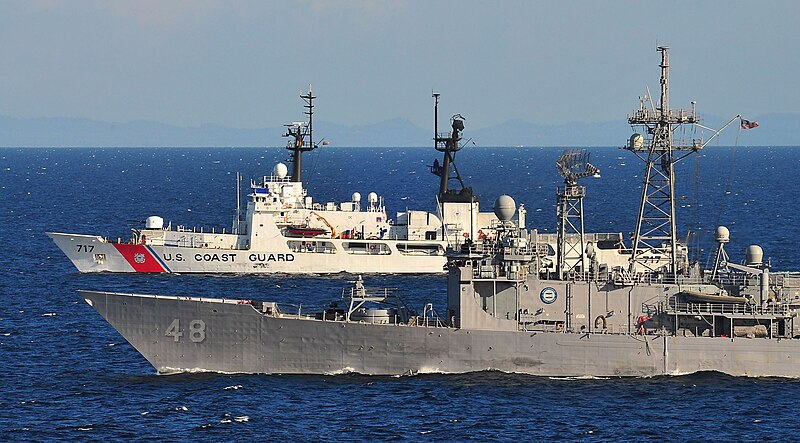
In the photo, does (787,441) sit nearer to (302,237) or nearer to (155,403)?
(155,403)

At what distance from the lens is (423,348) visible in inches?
1593

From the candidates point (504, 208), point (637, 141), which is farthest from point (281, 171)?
point (637, 141)

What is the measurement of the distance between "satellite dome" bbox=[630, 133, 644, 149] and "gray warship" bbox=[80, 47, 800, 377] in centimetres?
15

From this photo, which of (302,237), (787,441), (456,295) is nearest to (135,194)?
(302,237)

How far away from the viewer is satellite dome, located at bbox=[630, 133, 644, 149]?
4222 cm

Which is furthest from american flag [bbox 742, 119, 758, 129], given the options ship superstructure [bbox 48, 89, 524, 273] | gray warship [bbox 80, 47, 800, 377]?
ship superstructure [bbox 48, 89, 524, 273]

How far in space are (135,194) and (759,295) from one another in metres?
107

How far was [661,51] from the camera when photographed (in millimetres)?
42062

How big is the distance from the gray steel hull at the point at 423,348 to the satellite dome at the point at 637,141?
6.63 m

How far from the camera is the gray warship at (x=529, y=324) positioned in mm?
40250

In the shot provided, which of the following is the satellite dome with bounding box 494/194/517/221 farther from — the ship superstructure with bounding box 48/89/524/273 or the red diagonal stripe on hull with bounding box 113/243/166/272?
the red diagonal stripe on hull with bounding box 113/243/166/272

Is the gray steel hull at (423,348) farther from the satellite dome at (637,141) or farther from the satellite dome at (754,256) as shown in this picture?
the satellite dome at (637,141)

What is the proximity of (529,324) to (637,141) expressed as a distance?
291 inches

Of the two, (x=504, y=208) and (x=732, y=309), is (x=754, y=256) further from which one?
(x=504, y=208)
